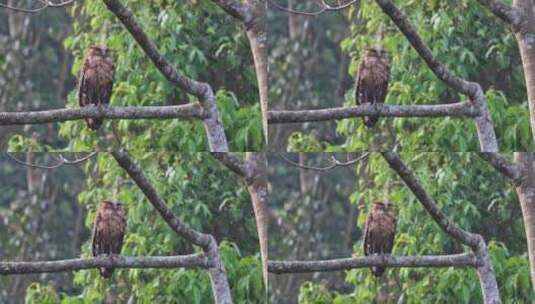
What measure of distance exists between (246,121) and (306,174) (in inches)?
10.9

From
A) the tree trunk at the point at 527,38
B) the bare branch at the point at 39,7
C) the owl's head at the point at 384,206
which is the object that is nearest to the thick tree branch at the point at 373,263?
the owl's head at the point at 384,206

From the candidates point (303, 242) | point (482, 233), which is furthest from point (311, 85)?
point (482, 233)

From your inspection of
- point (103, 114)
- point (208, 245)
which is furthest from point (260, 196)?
point (103, 114)

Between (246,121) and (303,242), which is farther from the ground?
(246,121)

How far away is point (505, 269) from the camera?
12.5 feet

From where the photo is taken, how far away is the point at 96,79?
12.0 ft

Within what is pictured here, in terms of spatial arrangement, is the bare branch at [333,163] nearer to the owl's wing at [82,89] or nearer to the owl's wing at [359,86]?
the owl's wing at [359,86]

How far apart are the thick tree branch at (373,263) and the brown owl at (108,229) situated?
0.51m

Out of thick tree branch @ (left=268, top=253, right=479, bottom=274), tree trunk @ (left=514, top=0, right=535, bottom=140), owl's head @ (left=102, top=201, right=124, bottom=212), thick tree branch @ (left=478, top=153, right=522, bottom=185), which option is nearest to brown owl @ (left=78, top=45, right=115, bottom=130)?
owl's head @ (left=102, top=201, right=124, bottom=212)

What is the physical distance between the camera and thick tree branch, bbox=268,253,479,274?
12.5ft

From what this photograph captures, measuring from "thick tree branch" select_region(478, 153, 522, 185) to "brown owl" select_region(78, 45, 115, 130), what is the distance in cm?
125

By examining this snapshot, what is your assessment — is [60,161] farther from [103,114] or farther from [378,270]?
[378,270]

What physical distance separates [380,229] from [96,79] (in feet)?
3.45

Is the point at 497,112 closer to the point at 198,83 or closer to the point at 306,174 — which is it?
the point at 306,174
